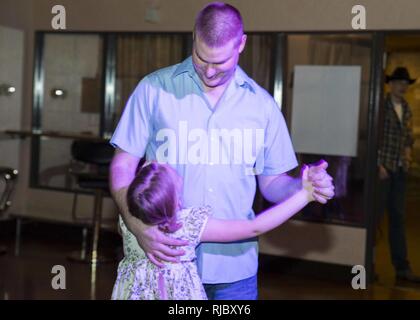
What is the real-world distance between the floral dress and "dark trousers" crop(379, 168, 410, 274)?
3508mm

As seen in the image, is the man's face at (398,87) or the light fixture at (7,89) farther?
the light fixture at (7,89)

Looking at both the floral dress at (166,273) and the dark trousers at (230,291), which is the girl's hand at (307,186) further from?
the dark trousers at (230,291)

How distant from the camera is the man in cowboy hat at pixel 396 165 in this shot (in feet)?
17.3

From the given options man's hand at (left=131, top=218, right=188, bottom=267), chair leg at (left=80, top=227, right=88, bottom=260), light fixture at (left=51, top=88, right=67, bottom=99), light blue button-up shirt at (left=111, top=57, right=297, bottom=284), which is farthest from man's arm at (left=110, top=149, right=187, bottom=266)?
light fixture at (left=51, top=88, right=67, bottom=99)

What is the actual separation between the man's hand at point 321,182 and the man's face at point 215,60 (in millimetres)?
359

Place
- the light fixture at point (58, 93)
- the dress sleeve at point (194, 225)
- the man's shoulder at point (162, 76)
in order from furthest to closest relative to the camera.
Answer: the light fixture at point (58, 93), the man's shoulder at point (162, 76), the dress sleeve at point (194, 225)

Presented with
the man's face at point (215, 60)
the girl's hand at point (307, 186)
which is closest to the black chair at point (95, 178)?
the man's face at point (215, 60)

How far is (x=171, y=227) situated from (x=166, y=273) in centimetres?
12

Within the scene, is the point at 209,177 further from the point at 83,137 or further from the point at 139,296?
the point at 83,137

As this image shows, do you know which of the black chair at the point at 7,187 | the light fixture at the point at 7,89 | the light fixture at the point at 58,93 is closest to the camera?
the black chair at the point at 7,187

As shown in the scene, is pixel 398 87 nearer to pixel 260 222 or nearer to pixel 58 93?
pixel 58 93

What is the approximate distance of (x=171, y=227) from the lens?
6.49 ft

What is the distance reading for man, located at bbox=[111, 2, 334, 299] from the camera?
210 cm

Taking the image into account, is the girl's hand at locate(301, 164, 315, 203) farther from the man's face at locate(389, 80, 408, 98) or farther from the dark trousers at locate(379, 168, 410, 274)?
the man's face at locate(389, 80, 408, 98)
